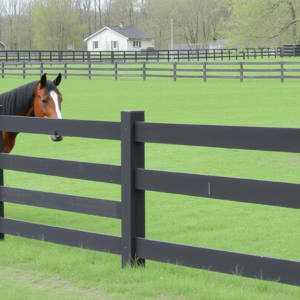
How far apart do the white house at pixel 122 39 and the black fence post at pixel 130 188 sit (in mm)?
92834

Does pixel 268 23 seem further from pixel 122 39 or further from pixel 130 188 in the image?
pixel 122 39

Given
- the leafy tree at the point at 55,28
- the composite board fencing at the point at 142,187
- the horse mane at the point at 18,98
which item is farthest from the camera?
the leafy tree at the point at 55,28

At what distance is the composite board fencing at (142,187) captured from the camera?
404 centimetres

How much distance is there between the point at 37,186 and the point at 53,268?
15.2ft

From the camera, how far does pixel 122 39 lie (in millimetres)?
97688

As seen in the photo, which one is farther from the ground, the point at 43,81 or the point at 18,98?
the point at 43,81

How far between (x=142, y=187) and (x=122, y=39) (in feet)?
311

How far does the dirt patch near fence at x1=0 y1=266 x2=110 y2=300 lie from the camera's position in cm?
440

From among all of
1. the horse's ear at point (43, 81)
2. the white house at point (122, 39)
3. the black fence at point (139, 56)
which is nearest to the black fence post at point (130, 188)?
the horse's ear at point (43, 81)

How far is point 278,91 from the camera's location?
27.8 meters

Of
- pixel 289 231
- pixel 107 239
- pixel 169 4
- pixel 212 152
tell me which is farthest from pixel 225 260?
pixel 169 4

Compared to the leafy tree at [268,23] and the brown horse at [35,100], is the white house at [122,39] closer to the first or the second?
the leafy tree at [268,23]

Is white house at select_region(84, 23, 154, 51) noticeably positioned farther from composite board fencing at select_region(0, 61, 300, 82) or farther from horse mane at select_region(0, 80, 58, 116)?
horse mane at select_region(0, 80, 58, 116)

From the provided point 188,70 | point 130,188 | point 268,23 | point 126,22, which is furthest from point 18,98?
point 126,22
